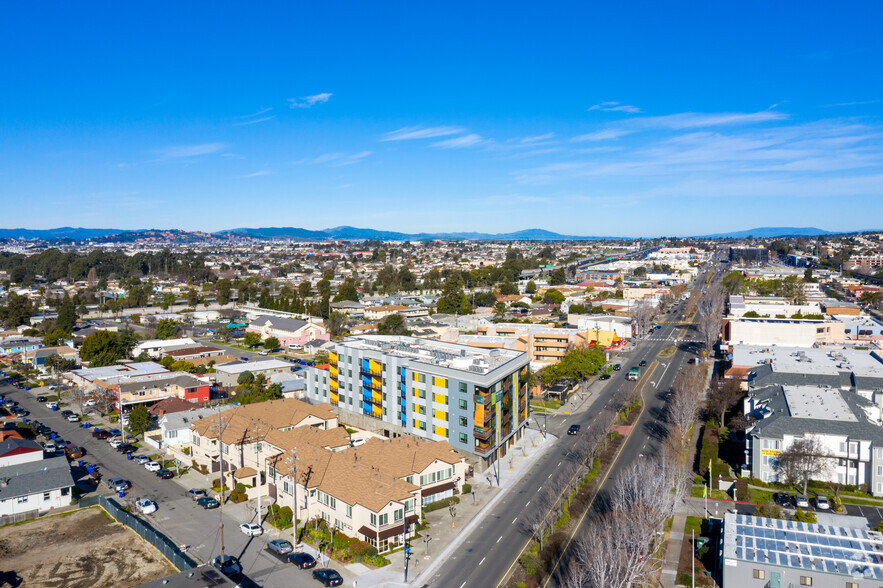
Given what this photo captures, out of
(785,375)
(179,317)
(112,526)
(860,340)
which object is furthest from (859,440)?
(179,317)

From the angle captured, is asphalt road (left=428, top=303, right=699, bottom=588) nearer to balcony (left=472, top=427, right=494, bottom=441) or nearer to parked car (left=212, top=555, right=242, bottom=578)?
balcony (left=472, top=427, right=494, bottom=441)

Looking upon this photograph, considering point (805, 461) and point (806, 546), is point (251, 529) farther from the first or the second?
point (805, 461)

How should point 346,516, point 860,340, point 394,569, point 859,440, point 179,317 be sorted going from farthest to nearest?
point 179,317
point 860,340
point 859,440
point 346,516
point 394,569

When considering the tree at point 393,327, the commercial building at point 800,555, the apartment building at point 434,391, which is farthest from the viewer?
the tree at point 393,327

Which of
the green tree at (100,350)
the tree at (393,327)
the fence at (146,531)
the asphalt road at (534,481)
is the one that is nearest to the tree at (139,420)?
the fence at (146,531)

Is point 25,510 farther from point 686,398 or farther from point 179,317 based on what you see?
point 179,317

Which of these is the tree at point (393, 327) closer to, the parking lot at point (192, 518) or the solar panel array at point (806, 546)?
the parking lot at point (192, 518)
